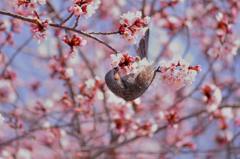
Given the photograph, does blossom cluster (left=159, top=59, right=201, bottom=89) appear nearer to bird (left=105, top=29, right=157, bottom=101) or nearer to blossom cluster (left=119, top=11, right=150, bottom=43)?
bird (left=105, top=29, right=157, bottom=101)

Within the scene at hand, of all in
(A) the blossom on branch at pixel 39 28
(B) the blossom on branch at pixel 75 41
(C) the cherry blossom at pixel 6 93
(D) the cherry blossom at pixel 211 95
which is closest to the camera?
(A) the blossom on branch at pixel 39 28

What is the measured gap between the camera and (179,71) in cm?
308

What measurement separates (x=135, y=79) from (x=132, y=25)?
319 mm

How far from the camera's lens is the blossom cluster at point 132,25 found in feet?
9.78

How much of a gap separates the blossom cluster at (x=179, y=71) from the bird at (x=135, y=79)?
7 cm

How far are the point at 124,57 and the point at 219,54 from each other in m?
2.19

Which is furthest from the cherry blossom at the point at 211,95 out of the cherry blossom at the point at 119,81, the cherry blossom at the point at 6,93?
the cherry blossom at the point at 6,93

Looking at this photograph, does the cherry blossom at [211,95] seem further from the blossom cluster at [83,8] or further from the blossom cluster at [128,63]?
the blossom cluster at [83,8]

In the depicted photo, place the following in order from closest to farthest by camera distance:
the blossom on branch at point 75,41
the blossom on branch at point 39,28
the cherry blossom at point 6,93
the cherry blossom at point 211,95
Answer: the blossom on branch at point 39,28, the blossom on branch at point 75,41, the cherry blossom at point 211,95, the cherry blossom at point 6,93

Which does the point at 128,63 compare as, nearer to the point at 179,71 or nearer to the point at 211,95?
the point at 179,71

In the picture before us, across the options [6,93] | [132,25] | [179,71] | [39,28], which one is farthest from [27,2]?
[6,93]

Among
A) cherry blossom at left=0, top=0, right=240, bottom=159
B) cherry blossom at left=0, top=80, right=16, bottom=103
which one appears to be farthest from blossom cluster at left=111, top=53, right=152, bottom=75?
cherry blossom at left=0, top=80, right=16, bottom=103

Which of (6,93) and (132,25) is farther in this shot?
(6,93)

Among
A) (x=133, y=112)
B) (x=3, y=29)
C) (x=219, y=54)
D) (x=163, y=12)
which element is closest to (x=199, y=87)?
(x=219, y=54)
